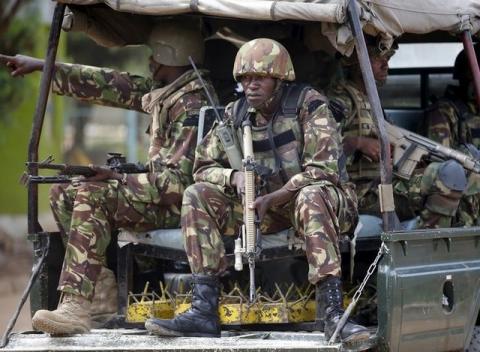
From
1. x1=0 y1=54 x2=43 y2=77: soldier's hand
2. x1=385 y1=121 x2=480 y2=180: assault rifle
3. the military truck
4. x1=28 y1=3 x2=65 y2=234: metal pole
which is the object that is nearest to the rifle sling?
x1=385 y1=121 x2=480 y2=180: assault rifle

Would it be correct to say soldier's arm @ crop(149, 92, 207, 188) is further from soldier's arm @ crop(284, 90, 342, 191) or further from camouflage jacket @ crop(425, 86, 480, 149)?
camouflage jacket @ crop(425, 86, 480, 149)

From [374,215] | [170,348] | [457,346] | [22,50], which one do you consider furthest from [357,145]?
[22,50]

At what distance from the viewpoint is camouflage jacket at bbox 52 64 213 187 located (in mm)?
6754

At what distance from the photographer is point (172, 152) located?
6801mm

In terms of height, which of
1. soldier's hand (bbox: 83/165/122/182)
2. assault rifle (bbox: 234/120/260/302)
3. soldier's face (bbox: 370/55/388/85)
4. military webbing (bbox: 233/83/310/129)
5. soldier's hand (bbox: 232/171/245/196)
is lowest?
assault rifle (bbox: 234/120/260/302)

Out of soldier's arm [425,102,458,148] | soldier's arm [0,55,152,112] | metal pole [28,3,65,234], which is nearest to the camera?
metal pole [28,3,65,234]

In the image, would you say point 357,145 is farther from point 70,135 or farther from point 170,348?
point 70,135

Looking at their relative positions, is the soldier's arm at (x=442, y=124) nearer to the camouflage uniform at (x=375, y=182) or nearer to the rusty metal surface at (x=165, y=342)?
the camouflage uniform at (x=375, y=182)

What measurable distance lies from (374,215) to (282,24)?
1.25 metres

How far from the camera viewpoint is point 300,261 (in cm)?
677

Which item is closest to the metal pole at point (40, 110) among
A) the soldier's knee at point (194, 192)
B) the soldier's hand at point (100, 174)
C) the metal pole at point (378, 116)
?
the soldier's hand at point (100, 174)

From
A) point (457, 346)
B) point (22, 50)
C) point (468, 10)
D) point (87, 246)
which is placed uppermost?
point (22, 50)

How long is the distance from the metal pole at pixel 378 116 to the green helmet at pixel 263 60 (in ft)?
1.49

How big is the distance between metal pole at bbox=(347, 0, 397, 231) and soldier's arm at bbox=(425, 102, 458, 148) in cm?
164
